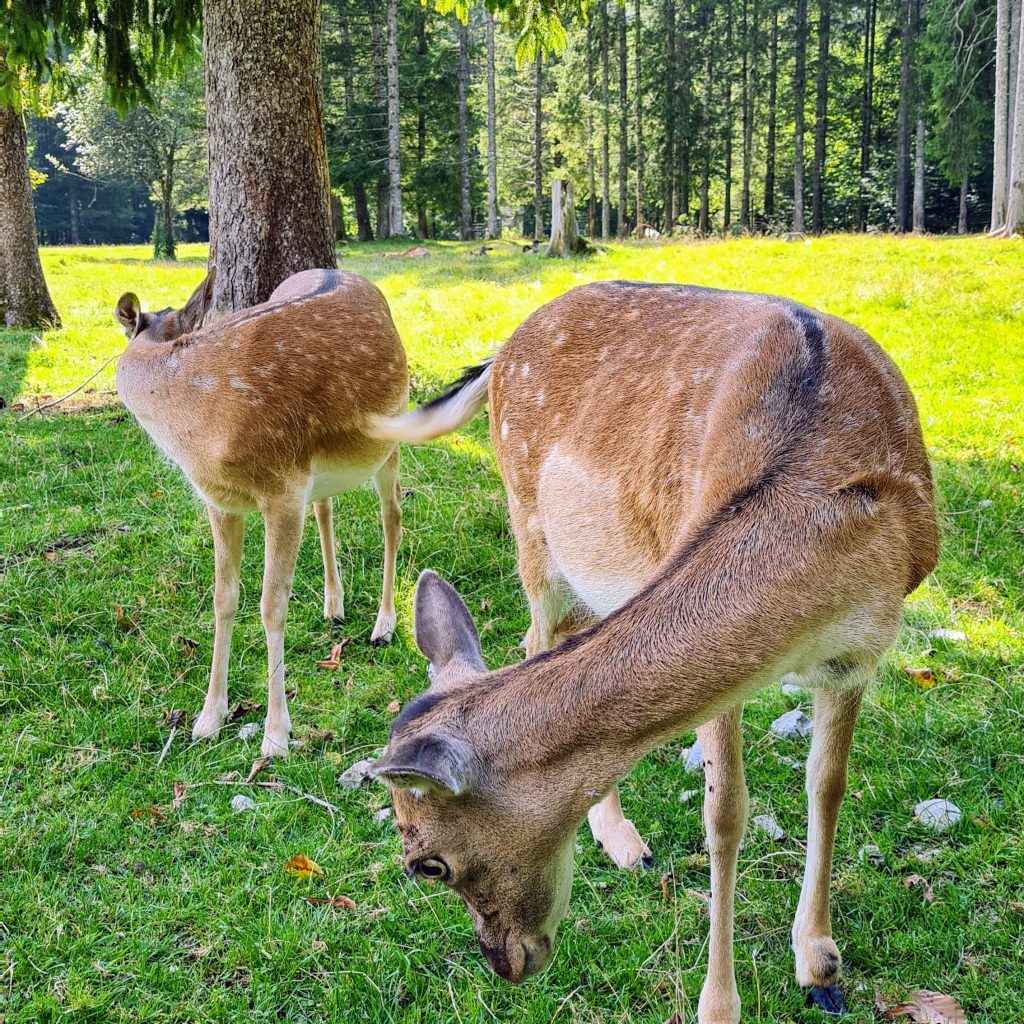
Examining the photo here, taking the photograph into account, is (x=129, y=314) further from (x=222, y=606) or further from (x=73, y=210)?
(x=73, y=210)

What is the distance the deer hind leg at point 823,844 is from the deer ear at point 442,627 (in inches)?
36.3

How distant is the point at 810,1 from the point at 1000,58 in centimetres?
2467

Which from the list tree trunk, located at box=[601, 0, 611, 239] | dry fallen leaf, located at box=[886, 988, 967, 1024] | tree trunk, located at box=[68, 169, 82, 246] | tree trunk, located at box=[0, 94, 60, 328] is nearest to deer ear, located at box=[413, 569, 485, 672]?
dry fallen leaf, located at box=[886, 988, 967, 1024]

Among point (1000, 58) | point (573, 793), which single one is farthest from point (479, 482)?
point (1000, 58)

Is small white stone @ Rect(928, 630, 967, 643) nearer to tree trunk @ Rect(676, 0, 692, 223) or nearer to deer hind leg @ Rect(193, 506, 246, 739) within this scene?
deer hind leg @ Rect(193, 506, 246, 739)

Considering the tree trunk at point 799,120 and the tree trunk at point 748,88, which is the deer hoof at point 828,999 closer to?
the tree trunk at point 799,120

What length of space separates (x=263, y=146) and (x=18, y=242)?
640 centimetres

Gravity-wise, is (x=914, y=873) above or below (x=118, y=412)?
below

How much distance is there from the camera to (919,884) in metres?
2.82

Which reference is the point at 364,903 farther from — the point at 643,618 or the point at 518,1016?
the point at 643,618

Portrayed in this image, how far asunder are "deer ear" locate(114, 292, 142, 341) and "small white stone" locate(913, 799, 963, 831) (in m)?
3.87

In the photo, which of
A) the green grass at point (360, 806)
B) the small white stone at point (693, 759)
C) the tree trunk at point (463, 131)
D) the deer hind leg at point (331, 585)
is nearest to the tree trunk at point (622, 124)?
the tree trunk at point (463, 131)

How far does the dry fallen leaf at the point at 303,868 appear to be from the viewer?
2996mm

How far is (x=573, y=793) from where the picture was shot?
1.84 metres
